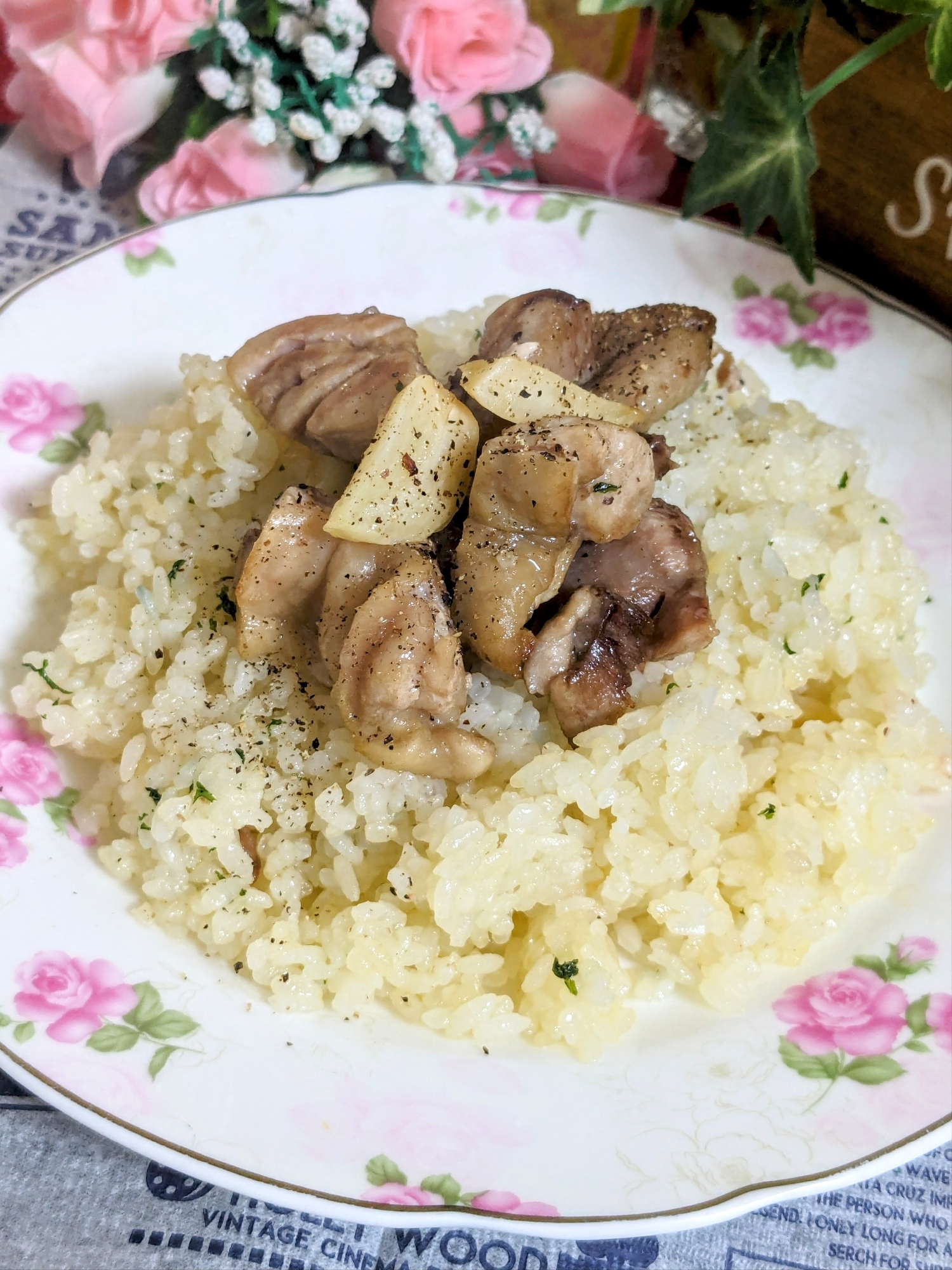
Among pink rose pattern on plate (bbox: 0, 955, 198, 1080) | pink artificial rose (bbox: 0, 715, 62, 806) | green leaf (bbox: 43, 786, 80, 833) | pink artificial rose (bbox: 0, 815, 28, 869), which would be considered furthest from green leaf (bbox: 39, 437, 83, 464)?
pink rose pattern on plate (bbox: 0, 955, 198, 1080)

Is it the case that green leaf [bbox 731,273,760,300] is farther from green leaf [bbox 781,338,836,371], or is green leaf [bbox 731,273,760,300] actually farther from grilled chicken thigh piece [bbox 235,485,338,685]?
grilled chicken thigh piece [bbox 235,485,338,685]

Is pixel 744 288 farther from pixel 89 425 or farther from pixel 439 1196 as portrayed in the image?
pixel 439 1196

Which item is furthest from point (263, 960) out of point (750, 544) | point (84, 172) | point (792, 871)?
point (84, 172)

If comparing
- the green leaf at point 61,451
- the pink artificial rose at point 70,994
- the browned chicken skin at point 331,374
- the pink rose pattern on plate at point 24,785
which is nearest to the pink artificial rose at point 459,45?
the browned chicken skin at point 331,374

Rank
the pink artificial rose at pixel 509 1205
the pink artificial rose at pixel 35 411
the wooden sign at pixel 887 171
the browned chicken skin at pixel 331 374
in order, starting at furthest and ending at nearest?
the wooden sign at pixel 887 171, the pink artificial rose at pixel 35 411, the browned chicken skin at pixel 331 374, the pink artificial rose at pixel 509 1205

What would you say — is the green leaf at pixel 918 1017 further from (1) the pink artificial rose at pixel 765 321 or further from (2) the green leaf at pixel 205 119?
(2) the green leaf at pixel 205 119

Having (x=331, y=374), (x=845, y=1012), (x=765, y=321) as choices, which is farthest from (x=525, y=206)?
(x=845, y=1012)
